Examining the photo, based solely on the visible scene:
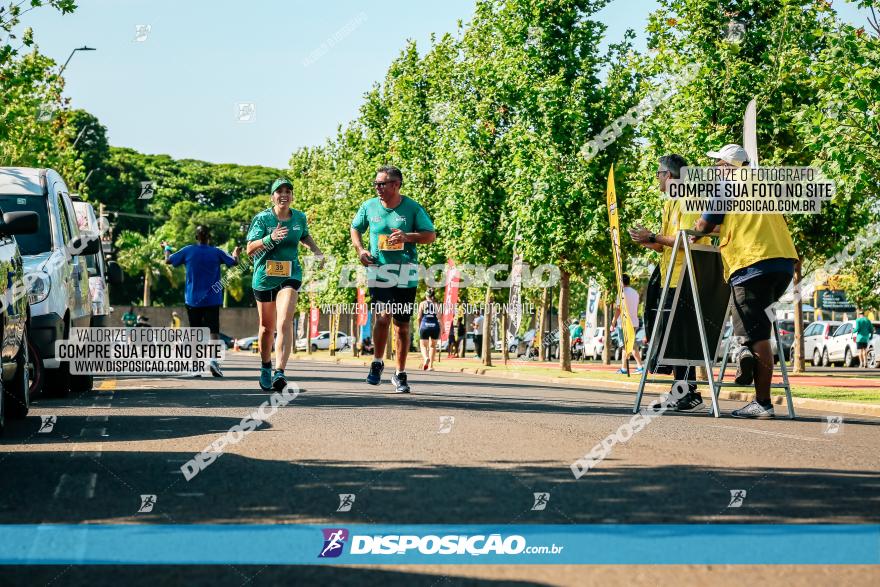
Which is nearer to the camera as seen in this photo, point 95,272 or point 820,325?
point 95,272

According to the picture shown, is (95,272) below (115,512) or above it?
above

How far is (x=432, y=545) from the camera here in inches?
175

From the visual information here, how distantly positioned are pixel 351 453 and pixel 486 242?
99.4 feet

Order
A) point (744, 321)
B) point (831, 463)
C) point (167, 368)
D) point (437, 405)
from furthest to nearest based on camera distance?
point (167, 368)
point (437, 405)
point (744, 321)
point (831, 463)

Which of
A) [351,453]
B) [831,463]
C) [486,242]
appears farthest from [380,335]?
[486,242]

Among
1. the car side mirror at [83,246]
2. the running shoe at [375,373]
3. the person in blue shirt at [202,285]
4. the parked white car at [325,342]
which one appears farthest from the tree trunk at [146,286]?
the running shoe at [375,373]

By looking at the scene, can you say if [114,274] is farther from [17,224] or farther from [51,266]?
[17,224]

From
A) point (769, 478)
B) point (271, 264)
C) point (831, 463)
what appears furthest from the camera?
point (271, 264)

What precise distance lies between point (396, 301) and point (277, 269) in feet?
4.43

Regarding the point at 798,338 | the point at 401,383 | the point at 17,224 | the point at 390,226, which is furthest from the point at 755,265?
the point at 798,338

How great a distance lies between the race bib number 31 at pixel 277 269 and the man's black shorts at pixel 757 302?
4.91 m

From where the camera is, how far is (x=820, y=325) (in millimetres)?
45562

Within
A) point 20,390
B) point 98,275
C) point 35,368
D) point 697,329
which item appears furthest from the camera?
point 98,275

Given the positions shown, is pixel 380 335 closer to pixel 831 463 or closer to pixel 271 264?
pixel 271 264
